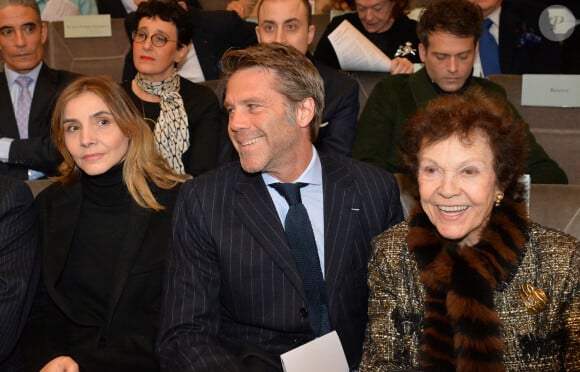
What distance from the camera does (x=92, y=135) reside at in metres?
2.66

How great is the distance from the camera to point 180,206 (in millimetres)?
2426

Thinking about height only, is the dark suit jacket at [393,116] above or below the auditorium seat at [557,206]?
above

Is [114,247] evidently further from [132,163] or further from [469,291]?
[469,291]

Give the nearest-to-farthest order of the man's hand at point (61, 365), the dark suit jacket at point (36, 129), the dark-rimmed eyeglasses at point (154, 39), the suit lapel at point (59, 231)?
the man's hand at point (61, 365) → the suit lapel at point (59, 231) → the dark suit jacket at point (36, 129) → the dark-rimmed eyeglasses at point (154, 39)

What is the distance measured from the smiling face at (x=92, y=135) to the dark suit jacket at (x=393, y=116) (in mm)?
1188

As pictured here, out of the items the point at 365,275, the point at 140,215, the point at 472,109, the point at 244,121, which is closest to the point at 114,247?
the point at 140,215

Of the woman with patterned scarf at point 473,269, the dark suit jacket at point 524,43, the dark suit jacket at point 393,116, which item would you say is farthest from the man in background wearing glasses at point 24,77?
the dark suit jacket at point 524,43

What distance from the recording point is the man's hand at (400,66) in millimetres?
4043

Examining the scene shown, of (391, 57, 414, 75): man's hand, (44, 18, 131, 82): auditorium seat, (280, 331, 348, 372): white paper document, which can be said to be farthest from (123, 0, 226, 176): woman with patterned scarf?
(280, 331, 348, 372): white paper document

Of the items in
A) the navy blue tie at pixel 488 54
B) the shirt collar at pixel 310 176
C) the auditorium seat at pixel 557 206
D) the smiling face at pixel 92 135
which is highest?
the navy blue tie at pixel 488 54

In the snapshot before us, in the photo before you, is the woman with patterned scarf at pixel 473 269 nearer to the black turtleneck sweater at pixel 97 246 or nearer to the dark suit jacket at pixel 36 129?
the black turtleneck sweater at pixel 97 246

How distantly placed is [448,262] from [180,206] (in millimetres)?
818

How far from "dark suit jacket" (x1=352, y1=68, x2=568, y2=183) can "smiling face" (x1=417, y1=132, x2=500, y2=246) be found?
4.31 feet

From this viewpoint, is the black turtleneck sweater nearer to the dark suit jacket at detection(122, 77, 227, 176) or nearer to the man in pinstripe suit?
the man in pinstripe suit
